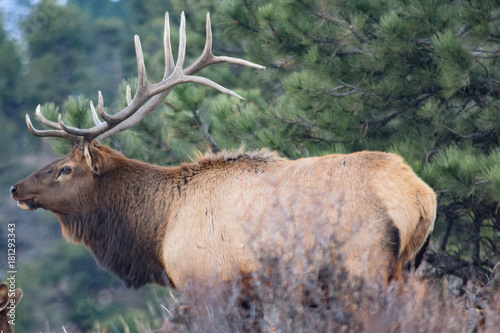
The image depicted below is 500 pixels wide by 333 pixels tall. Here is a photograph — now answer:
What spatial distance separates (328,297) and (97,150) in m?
2.62

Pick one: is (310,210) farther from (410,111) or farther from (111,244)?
(410,111)

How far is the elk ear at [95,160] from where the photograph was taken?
4.97 m

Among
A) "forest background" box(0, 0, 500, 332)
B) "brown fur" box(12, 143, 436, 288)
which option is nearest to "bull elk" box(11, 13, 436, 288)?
"brown fur" box(12, 143, 436, 288)

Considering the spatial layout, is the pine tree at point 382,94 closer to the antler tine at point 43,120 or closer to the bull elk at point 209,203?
the bull elk at point 209,203

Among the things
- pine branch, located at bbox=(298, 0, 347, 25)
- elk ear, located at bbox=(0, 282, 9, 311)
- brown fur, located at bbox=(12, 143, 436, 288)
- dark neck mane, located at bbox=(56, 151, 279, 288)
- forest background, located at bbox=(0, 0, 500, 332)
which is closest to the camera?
Answer: brown fur, located at bbox=(12, 143, 436, 288)

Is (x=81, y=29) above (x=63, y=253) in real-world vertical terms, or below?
above

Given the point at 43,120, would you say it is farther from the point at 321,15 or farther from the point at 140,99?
the point at 321,15

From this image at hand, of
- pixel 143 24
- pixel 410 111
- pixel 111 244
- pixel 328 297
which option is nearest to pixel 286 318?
pixel 328 297

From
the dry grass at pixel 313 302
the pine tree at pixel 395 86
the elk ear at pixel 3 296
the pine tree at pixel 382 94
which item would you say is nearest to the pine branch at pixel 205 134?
the pine tree at pixel 382 94

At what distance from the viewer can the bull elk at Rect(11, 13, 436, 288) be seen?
12.3 feet

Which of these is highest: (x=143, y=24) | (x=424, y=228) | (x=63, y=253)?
(x=424, y=228)

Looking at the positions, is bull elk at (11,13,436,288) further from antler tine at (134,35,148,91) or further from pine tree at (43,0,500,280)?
pine tree at (43,0,500,280)

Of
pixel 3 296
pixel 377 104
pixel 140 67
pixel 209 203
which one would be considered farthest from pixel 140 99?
pixel 377 104

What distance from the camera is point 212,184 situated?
454 cm
